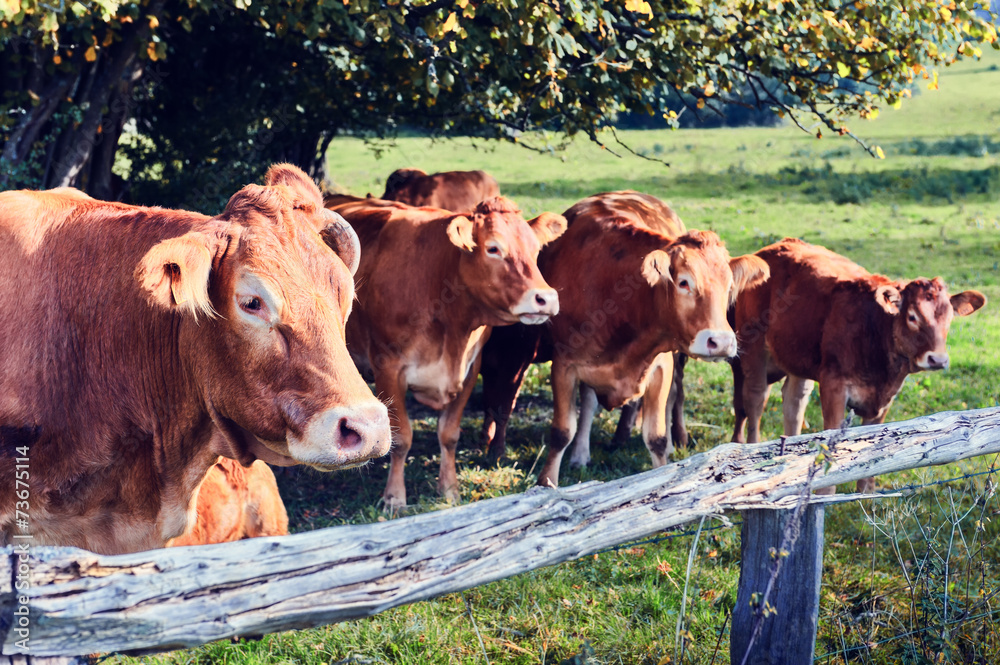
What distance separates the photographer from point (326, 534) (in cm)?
236

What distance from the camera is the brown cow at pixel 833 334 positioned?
5.81 meters

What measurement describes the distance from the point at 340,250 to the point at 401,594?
1.63 meters

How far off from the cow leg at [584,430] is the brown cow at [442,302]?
1.02 metres

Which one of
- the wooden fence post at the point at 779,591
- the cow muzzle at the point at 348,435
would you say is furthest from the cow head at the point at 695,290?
the cow muzzle at the point at 348,435

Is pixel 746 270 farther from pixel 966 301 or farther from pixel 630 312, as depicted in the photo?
pixel 966 301

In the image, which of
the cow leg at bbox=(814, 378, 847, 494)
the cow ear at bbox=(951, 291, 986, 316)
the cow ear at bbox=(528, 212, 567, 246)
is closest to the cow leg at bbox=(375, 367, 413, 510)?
the cow ear at bbox=(528, 212, 567, 246)

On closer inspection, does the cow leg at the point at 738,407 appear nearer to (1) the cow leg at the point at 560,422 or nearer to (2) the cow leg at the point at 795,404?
(2) the cow leg at the point at 795,404

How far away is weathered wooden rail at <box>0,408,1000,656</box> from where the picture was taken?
79.0 inches

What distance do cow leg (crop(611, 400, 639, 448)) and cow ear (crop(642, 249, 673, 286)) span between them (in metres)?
1.90

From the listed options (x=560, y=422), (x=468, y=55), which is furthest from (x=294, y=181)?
(x=468, y=55)

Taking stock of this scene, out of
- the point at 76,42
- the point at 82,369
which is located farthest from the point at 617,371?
the point at 76,42

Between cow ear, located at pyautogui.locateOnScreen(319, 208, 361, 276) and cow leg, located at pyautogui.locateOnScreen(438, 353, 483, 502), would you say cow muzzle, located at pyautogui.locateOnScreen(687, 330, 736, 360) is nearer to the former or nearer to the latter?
cow leg, located at pyautogui.locateOnScreen(438, 353, 483, 502)

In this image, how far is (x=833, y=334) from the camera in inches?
243

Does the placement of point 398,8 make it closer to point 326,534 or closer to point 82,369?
point 82,369
